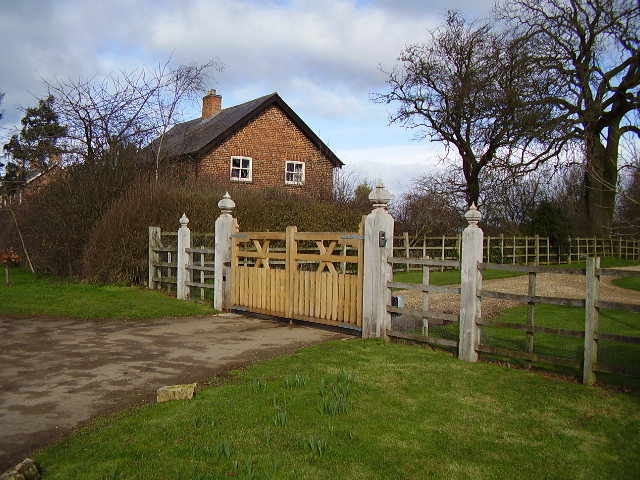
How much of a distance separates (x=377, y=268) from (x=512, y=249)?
79.4 ft

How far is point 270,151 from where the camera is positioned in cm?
3241

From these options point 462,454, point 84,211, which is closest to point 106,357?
point 462,454

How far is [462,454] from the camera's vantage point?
4672mm

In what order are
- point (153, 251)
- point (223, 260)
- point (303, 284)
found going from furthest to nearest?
point (153, 251)
point (223, 260)
point (303, 284)

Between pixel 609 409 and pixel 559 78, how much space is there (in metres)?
23.3

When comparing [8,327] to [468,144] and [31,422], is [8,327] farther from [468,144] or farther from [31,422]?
[468,144]

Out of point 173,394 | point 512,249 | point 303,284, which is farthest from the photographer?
point 512,249

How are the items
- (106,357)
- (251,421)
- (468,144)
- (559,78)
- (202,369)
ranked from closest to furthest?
(251,421)
(202,369)
(106,357)
(559,78)
(468,144)

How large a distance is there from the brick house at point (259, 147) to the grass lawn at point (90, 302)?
12.8m

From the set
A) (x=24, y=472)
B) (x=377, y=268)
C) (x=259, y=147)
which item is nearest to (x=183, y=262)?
(x=377, y=268)

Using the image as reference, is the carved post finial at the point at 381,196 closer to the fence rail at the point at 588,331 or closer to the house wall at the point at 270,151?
the fence rail at the point at 588,331

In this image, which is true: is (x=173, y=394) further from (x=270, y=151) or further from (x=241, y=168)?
(x=270, y=151)

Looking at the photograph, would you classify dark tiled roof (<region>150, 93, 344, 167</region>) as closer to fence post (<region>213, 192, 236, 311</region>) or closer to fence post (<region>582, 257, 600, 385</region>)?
fence post (<region>213, 192, 236, 311</region>)

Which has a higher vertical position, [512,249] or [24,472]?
[512,249]
